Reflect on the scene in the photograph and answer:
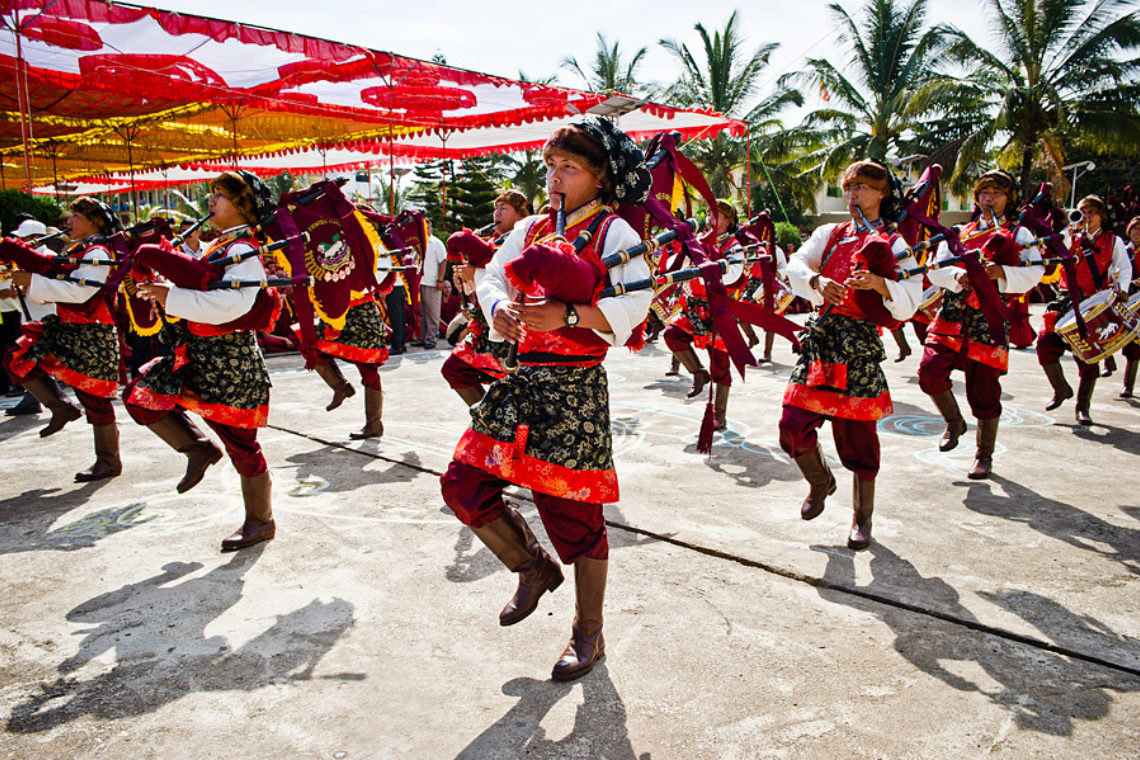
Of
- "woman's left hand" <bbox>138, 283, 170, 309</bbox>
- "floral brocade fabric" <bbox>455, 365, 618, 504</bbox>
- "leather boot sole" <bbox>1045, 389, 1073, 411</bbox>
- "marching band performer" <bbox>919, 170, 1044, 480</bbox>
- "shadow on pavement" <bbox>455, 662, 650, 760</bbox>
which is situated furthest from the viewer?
"leather boot sole" <bbox>1045, 389, 1073, 411</bbox>

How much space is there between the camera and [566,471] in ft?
8.71

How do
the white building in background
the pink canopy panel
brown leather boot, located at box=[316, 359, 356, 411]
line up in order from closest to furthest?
brown leather boot, located at box=[316, 359, 356, 411] < the pink canopy panel < the white building in background

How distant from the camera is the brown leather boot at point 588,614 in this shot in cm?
270

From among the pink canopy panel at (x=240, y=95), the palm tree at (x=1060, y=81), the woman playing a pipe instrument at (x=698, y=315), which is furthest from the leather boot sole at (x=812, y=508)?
the palm tree at (x=1060, y=81)

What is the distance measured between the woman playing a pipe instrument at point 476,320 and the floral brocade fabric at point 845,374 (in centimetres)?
193

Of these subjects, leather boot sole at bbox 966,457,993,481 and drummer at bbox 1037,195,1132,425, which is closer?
leather boot sole at bbox 966,457,993,481

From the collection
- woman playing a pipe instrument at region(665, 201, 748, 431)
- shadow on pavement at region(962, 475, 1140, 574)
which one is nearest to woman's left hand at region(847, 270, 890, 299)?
shadow on pavement at region(962, 475, 1140, 574)

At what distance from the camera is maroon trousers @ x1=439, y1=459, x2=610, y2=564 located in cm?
269

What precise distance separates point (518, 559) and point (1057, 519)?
125 inches

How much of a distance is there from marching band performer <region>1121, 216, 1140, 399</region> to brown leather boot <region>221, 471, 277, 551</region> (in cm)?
749

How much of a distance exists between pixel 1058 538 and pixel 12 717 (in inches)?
175

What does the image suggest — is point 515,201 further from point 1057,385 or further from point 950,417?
point 1057,385

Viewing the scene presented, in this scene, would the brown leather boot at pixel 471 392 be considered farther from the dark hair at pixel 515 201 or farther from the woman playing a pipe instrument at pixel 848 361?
→ the woman playing a pipe instrument at pixel 848 361

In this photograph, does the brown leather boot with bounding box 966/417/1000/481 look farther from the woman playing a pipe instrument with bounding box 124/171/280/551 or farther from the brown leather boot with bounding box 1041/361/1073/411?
the woman playing a pipe instrument with bounding box 124/171/280/551
